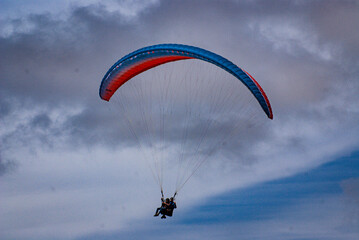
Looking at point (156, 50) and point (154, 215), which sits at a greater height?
point (156, 50)

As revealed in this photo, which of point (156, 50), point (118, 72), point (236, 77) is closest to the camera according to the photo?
point (236, 77)

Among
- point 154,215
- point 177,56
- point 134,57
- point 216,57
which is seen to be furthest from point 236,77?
point 154,215

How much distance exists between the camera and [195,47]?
31844mm

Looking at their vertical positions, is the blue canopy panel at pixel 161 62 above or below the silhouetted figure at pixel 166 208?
above

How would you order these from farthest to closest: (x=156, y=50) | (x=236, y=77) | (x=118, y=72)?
(x=118, y=72) → (x=156, y=50) → (x=236, y=77)

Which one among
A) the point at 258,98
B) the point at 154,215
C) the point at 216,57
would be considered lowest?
the point at 154,215

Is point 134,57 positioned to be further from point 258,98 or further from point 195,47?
point 258,98

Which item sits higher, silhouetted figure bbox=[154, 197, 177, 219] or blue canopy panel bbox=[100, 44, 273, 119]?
blue canopy panel bbox=[100, 44, 273, 119]

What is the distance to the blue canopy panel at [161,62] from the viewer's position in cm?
3056

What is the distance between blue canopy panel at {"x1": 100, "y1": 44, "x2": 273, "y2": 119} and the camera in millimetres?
30562

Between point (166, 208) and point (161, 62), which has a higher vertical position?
point (161, 62)

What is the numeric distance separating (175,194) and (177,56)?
8.53 metres

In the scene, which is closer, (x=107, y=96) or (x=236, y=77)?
(x=236, y=77)

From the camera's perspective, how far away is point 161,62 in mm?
35625
